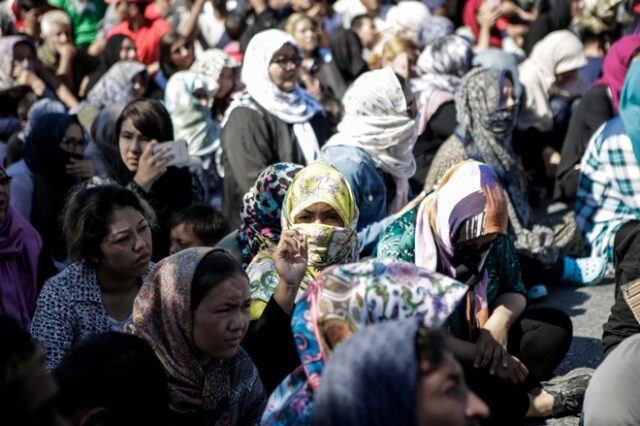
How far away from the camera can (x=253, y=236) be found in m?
5.12

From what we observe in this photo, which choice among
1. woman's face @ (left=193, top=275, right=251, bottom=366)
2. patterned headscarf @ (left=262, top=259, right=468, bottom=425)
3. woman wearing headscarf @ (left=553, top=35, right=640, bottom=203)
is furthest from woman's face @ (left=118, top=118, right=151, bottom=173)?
patterned headscarf @ (left=262, top=259, right=468, bottom=425)

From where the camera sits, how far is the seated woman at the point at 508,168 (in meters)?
6.69

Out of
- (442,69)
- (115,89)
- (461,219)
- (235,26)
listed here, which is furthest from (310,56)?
(461,219)

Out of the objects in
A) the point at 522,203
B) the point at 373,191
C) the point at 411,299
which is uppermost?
the point at 411,299

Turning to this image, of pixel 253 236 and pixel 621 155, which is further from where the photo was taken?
pixel 621 155

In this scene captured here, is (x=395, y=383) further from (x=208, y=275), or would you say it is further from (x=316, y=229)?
(x=316, y=229)

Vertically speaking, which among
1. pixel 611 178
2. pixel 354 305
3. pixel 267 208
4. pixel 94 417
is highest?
pixel 354 305

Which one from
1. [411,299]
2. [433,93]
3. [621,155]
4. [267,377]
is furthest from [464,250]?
[433,93]

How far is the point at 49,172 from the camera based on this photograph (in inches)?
240

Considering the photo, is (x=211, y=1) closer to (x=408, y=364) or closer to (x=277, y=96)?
(x=277, y=96)

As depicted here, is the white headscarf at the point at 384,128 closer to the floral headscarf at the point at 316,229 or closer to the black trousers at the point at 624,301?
the floral headscarf at the point at 316,229

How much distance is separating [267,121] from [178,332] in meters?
3.25

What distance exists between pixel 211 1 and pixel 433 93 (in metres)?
3.58

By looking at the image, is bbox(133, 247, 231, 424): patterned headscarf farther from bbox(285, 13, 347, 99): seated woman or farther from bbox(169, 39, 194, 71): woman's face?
bbox(169, 39, 194, 71): woman's face
